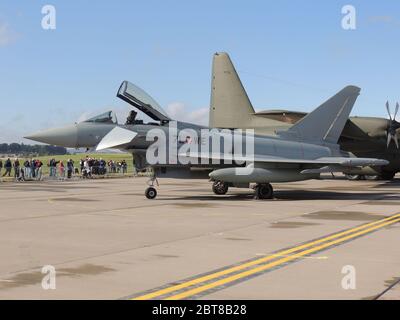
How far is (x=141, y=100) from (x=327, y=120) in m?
9.02

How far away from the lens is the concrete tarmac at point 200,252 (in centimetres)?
624

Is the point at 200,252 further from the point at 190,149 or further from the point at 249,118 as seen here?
the point at 249,118

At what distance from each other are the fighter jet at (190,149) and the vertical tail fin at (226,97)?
7773mm

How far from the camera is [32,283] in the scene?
644cm

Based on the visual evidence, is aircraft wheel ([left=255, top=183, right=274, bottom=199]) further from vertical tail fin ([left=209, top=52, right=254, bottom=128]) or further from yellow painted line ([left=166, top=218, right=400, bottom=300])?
yellow painted line ([left=166, top=218, right=400, bottom=300])

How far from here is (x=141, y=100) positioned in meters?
19.9

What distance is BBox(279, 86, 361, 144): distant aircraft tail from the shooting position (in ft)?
75.7

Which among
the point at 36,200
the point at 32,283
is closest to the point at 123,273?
the point at 32,283

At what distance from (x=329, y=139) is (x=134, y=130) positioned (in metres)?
9.45
